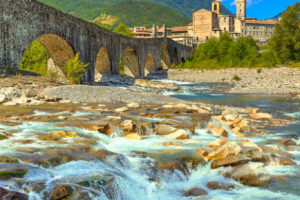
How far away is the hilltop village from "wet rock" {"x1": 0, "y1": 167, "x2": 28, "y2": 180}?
90.9 m

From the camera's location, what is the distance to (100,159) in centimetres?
708

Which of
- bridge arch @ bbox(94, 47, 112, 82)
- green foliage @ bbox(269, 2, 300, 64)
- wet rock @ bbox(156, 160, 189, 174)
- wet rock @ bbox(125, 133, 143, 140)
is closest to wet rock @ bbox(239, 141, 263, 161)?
wet rock @ bbox(156, 160, 189, 174)

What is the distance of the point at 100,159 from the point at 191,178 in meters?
2.03

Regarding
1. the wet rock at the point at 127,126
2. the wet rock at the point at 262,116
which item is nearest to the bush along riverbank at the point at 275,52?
the wet rock at the point at 262,116

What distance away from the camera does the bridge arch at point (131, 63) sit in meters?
48.5

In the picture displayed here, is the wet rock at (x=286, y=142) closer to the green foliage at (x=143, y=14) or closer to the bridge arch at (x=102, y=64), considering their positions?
the bridge arch at (x=102, y=64)

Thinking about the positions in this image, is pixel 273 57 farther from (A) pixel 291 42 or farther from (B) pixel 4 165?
(B) pixel 4 165

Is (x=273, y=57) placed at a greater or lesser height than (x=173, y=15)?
lesser

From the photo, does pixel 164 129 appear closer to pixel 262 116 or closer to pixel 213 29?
pixel 262 116

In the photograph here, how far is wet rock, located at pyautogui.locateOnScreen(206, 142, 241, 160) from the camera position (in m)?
8.03

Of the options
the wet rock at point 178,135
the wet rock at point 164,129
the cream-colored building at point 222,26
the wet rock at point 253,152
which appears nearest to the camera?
the wet rock at point 253,152

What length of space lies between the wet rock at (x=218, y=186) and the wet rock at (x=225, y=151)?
3.60ft

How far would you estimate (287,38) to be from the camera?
4844cm

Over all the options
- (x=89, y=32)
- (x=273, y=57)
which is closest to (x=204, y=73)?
(x=273, y=57)
